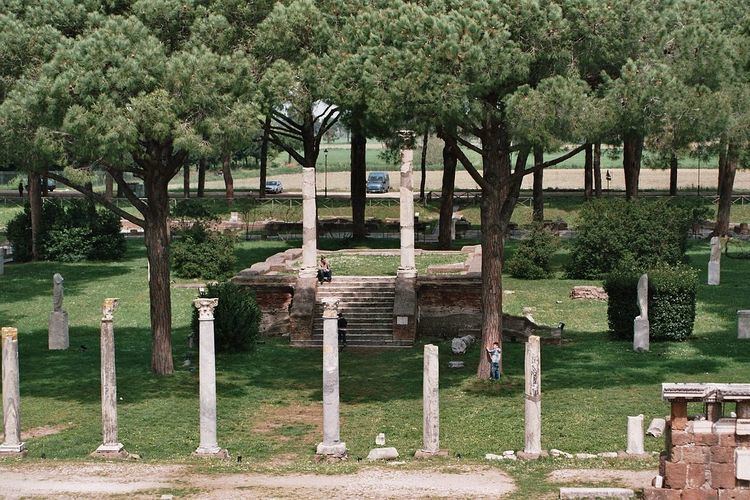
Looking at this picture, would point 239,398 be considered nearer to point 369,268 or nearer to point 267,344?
point 267,344

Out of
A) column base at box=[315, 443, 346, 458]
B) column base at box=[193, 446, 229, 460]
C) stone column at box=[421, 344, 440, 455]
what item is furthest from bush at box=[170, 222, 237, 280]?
stone column at box=[421, 344, 440, 455]

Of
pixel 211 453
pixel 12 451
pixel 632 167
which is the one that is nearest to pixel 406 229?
pixel 211 453

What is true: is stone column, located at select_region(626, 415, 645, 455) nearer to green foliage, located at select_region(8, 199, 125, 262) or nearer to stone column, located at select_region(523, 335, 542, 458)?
stone column, located at select_region(523, 335, 542, 458)

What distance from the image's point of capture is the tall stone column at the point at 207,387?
23.0 metres

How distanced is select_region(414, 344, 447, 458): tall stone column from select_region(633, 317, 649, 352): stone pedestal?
10512mm

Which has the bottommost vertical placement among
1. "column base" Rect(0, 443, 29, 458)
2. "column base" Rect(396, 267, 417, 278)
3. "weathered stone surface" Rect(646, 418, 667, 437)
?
"column base" Rect(0, 443, 29, 458)

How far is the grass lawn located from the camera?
23922 millimetres

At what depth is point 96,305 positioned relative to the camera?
40125mm

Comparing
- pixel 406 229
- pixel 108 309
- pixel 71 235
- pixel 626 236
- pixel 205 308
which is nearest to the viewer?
pixel 205 308

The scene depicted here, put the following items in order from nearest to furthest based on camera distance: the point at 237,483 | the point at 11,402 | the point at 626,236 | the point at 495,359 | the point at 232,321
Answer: the point at 237,483 → the point at 11,402 → the point at 495,359 → the point at 232,321 → the point at 626,236

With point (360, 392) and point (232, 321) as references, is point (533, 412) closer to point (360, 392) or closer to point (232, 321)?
point (360, 392)

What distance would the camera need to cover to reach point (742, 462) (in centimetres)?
1884

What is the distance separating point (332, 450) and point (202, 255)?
22.6 meters

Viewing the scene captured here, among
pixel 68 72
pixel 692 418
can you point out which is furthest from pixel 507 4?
pixel 692 418
